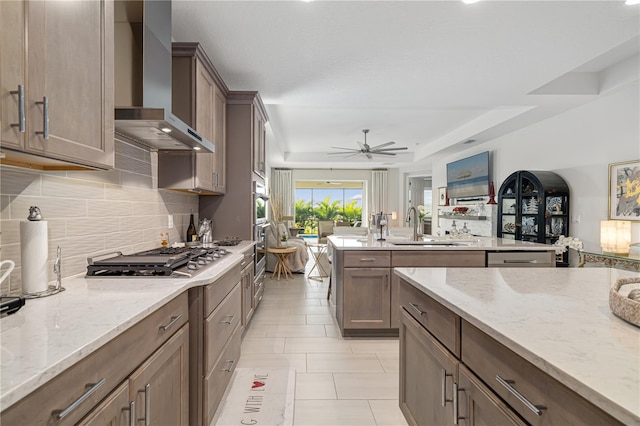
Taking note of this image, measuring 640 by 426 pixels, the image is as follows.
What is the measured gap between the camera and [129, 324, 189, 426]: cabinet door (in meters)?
1.07

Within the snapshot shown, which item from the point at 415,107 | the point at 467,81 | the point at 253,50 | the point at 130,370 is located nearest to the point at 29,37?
the point at 130,370

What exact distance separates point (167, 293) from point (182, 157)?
1.57 meters

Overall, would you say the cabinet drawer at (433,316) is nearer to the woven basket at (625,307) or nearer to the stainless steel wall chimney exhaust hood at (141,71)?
the woven basket at (625,307)

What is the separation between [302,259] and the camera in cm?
607

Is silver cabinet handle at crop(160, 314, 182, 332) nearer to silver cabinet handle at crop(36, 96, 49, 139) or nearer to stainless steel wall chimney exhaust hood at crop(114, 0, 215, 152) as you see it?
silver cabinet handle at crop(36, 96, 49, 139)

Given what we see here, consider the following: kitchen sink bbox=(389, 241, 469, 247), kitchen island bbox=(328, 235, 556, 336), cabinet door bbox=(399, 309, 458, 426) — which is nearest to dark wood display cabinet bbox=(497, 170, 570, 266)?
kitchen island bbox=(328, 235, 556, 336)

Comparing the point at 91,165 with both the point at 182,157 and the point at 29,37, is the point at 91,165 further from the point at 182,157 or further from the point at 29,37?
the point at 182,157

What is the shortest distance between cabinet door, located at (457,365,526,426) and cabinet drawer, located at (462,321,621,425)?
22 mm

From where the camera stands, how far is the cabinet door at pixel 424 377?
1.23 m

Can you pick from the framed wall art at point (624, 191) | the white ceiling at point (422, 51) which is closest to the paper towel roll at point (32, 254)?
the white ceiling at point (422, 51)

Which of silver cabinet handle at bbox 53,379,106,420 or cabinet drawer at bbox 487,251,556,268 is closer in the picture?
silver cabinet handle at bbox 53,379,106,420

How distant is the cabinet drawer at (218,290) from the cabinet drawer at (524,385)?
1.20 meters

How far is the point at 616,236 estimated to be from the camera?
3.25 metres

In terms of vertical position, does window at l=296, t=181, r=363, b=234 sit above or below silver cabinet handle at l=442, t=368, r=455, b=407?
above
